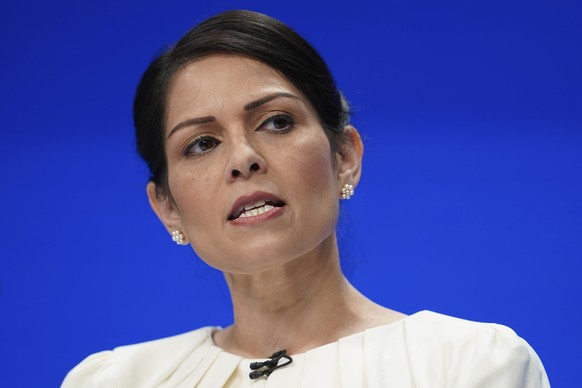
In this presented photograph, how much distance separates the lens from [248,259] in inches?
78.1

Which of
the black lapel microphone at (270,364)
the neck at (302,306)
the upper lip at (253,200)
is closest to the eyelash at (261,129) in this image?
the upper lip at (253,200)

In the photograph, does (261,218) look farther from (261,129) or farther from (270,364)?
(270,364)

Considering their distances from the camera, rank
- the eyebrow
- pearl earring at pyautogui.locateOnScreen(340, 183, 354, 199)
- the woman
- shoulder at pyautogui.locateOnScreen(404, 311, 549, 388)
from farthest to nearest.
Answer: pearl earring at pyautogui.locateOnScreen(340, 183, 354, 199) → the eyebrow → the woman → shoulder at pyautogui.locateOnScreen(404, 311, 549, 388)

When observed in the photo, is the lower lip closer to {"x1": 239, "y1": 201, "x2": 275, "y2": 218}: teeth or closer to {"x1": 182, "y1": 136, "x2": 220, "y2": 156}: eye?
{"x1": 239, "y1": 201, "x2": 275, "y2": 218}: teeth

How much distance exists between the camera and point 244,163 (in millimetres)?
1966

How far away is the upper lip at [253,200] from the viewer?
1.96m

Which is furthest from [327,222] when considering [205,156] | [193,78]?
[193,78]

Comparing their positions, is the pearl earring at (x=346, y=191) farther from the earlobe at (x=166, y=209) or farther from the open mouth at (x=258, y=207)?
the earlobe at (x=166, y=209)

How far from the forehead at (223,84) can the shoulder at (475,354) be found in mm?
542

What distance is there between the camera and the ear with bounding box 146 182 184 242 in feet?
7.40

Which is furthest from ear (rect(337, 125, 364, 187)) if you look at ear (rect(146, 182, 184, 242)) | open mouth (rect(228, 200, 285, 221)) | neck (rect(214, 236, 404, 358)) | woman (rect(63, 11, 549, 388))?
ear (rect(146, 182, 184, 242))

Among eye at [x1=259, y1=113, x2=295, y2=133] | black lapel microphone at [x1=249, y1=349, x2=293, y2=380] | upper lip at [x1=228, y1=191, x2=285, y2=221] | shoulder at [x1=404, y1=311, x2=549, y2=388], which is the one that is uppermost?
eye at [x1=259, y1=113, x2=295, y2=133]

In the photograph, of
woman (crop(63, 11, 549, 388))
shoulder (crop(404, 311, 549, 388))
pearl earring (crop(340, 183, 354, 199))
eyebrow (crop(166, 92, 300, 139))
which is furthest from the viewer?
pearl earring (crop(340, 183, 354, 199))

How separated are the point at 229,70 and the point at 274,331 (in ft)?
1.74
